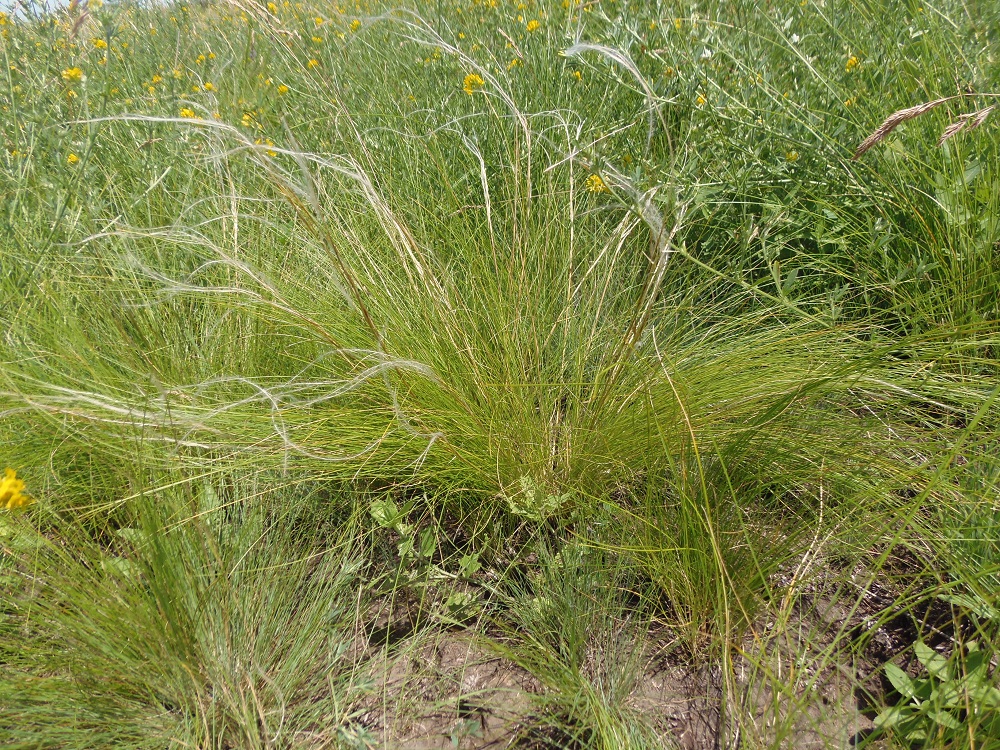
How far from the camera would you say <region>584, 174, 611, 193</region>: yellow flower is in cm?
170

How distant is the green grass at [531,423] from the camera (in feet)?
3.52

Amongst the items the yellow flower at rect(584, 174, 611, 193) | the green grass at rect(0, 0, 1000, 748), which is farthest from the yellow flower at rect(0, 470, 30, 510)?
the yellow flower at rect(584, 174, 611, 193)

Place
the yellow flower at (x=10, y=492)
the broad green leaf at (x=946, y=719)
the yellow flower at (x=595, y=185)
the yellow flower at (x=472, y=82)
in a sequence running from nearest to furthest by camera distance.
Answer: the broad green leaf at (x=946, y=719), the yellow flower at (x=10, y=492), the yellow flower at (x=595, y=185), the yellow flower at (x=472, y=82)

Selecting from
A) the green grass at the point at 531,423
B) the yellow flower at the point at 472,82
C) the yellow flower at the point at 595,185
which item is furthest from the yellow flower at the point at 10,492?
the yellow flower at the point at 472,82

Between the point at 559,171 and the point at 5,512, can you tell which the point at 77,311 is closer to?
the point at 5,512

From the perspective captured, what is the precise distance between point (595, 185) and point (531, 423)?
2.24 feet

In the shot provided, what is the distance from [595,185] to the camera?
5.61ft

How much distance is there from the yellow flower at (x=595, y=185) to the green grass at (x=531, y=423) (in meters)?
0.01

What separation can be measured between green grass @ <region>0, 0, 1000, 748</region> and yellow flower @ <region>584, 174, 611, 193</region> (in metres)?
0.01

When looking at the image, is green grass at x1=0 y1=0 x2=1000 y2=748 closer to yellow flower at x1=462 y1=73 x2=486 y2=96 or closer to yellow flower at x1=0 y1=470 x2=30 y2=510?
yellow flower at x1=0 y1=470 x2=30 y2=510

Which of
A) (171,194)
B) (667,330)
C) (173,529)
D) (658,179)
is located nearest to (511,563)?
(173,529)

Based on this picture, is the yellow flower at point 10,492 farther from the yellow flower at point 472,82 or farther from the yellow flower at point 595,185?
the yellow flower at point 472,82

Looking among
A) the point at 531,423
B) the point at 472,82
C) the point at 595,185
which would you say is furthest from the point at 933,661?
the point at 472,82

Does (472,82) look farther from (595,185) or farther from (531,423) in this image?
(531,423)
